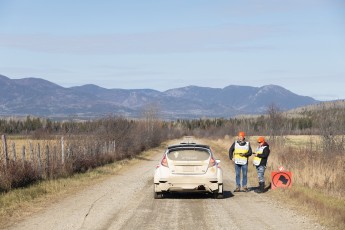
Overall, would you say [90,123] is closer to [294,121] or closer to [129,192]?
→ [129,192]

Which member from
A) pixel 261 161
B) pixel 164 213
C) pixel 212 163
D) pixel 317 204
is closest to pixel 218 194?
pixel 212 163

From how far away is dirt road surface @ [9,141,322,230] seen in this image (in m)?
11.3

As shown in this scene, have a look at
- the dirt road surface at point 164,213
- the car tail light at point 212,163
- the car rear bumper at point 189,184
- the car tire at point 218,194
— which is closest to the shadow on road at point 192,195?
the dirt road surface at point 164,213

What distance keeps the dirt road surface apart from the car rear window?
124cm

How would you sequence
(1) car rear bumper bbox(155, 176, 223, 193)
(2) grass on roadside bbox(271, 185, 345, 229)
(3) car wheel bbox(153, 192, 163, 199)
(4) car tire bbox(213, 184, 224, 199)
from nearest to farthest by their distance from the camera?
(2) grass on roadside bbox(271, 185, 345, 229) < (1) car rear bumper bbox(155, 176, 223, 193) < (4) car tire bbox(213, 184, 224, 199) < (3) car wheel bbox(153, 192, 163, 199)

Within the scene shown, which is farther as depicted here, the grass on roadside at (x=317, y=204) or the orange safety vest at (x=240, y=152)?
the orange safety vest at (x=240, y=152)

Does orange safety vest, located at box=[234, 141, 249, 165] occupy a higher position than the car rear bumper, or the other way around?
orange safety vest, located at box=[234, 141, 249, 165]

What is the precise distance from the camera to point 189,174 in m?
15.7

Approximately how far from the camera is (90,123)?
42188 mm

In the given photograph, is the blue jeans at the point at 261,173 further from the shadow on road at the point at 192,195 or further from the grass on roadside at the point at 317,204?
the shadow on road at the point at 192,195

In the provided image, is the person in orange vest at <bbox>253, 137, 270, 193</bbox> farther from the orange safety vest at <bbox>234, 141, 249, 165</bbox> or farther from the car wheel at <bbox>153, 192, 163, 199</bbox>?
the car wheel at <bbox>153, 192, 163, 199</bbox>

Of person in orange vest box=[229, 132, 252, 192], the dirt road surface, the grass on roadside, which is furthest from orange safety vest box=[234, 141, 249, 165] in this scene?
the grass on roadside

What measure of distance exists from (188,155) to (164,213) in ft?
11.2

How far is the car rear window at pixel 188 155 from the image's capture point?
16062 millimetres
